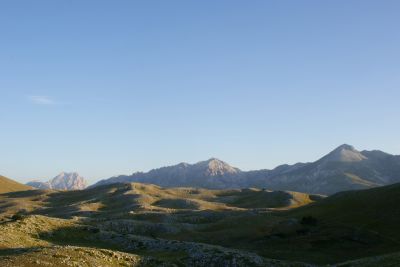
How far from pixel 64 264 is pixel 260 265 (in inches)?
1036

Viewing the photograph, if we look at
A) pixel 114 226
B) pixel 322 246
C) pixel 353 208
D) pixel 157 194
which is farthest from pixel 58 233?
pixel 157 194

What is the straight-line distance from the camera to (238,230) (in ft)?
295

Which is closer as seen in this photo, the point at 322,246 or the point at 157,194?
the point at 322,246

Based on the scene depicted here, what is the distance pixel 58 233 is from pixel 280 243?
37957 mm

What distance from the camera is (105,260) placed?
4778 centimetres

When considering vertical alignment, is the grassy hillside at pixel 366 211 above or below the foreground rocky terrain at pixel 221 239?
above

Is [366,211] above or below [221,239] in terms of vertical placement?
above

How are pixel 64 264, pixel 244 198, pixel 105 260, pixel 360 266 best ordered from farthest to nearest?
1. pixel 244 198
2. pixel 360 266
3. pixel 105 260
4. pixel 64 264

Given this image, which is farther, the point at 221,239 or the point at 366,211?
the point at 366,211

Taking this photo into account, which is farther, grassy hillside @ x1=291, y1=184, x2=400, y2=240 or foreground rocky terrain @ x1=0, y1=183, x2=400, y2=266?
grassy hillside @ x1=291, y1=184, x2=400, y2=240

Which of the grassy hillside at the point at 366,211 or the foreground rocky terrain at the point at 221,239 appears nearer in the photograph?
the foreground rocky terrain at the point at 221,239

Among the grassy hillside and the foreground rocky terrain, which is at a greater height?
the grassy hillside

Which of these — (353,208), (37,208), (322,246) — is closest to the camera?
(322,246)

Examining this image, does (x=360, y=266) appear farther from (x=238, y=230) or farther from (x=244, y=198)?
(x=244, y=198)
